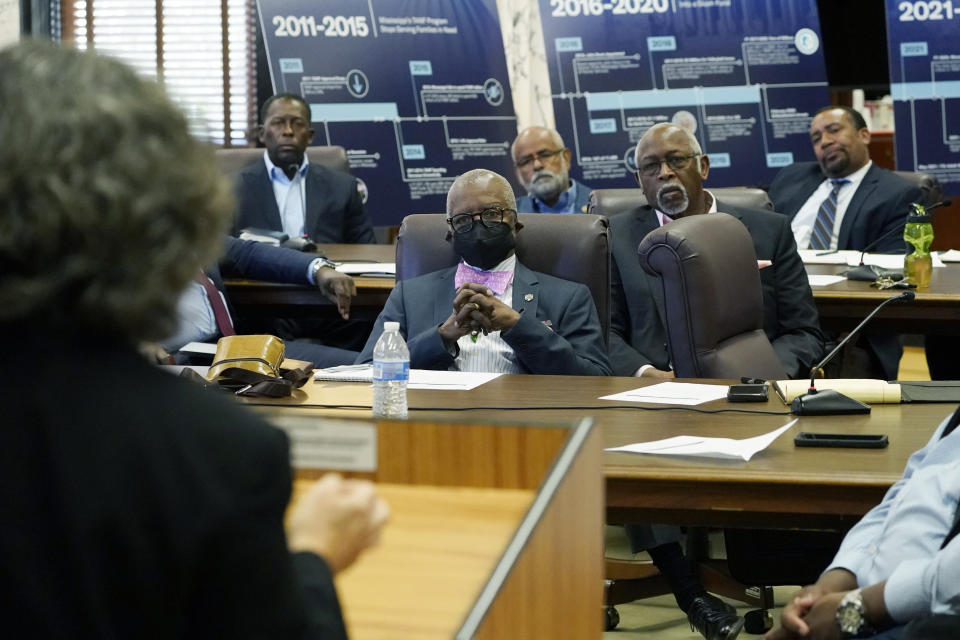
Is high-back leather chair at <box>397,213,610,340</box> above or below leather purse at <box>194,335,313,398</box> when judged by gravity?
above

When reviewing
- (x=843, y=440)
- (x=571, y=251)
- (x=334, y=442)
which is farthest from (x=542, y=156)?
(x=334, y=442)

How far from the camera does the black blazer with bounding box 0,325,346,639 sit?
78 cm

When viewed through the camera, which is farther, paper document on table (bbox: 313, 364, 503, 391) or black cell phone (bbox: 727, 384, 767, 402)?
paper document on table (bbox: 313, 364, 503, 391)

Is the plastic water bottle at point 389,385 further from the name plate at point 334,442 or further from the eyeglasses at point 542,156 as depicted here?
the eyeglasses at point 542,156

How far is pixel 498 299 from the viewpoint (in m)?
3.36

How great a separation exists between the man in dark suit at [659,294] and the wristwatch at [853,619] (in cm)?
144

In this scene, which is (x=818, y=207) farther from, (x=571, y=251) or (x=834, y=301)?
(x=571, y=251)

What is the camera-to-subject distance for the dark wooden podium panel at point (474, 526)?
1.09 m

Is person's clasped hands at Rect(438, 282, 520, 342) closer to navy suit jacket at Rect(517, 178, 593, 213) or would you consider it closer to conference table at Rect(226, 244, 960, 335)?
conference table at Rect(226, 244, 960, 335)

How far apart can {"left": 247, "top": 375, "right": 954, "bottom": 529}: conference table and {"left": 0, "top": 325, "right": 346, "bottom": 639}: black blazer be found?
Answer: 1.00 metres

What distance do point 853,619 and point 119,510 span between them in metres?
1.35

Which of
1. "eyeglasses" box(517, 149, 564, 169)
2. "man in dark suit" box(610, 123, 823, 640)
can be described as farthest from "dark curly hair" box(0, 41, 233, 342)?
"eyeglasses" box(517, 149, 564, 169)

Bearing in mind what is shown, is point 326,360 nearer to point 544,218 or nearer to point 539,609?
point 544,218

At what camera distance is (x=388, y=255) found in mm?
5176
